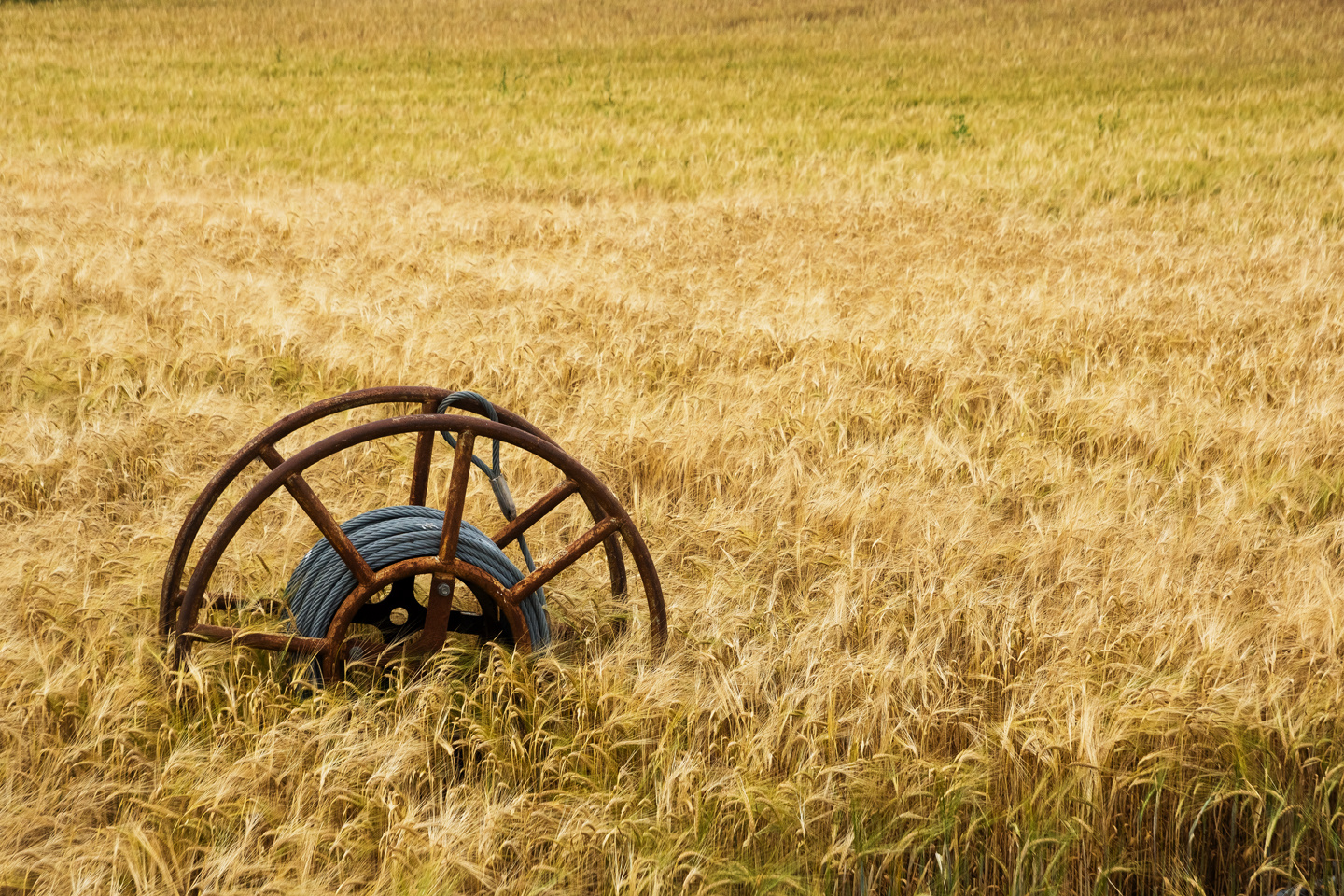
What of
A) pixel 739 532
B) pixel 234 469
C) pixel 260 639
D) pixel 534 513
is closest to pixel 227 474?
pixel 234 469

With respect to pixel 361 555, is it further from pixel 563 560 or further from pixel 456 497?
pixel 563 560

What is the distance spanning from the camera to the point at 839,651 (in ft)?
9.10

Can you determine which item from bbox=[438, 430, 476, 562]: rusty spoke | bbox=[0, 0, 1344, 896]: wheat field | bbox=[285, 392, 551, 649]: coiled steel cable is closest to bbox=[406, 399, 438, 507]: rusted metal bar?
bbox=[285, 392, 551, 649]: coiled steel cable

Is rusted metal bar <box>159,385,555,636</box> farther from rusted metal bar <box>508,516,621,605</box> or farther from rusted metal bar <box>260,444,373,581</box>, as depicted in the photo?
rusted metal bar <box>508,516,621,605</box>

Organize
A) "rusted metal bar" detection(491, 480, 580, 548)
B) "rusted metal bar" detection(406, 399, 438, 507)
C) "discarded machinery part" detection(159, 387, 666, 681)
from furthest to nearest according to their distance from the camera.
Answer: "rusted metal bar" detection(406, 399, 438, 507)
"rusted metal bar" detection(491, 480, 580, 548)
"discarded machinery part" detection(159, 387, 666, 681)

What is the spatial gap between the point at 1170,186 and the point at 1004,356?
249 inches

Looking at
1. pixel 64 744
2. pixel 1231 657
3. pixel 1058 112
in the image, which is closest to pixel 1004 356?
pixel 1231 657

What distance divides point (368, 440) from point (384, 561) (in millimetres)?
342

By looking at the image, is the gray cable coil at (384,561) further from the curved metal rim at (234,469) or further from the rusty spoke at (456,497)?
the curved metal rim at (234,469)

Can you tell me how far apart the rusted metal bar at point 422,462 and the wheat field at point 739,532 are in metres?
0.52

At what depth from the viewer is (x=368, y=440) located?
7.77ft

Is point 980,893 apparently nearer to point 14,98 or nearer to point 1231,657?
point 1231,657

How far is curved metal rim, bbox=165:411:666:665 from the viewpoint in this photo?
7.33 feet

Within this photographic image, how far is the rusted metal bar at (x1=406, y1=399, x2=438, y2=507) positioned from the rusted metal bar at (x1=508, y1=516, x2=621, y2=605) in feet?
1.77
